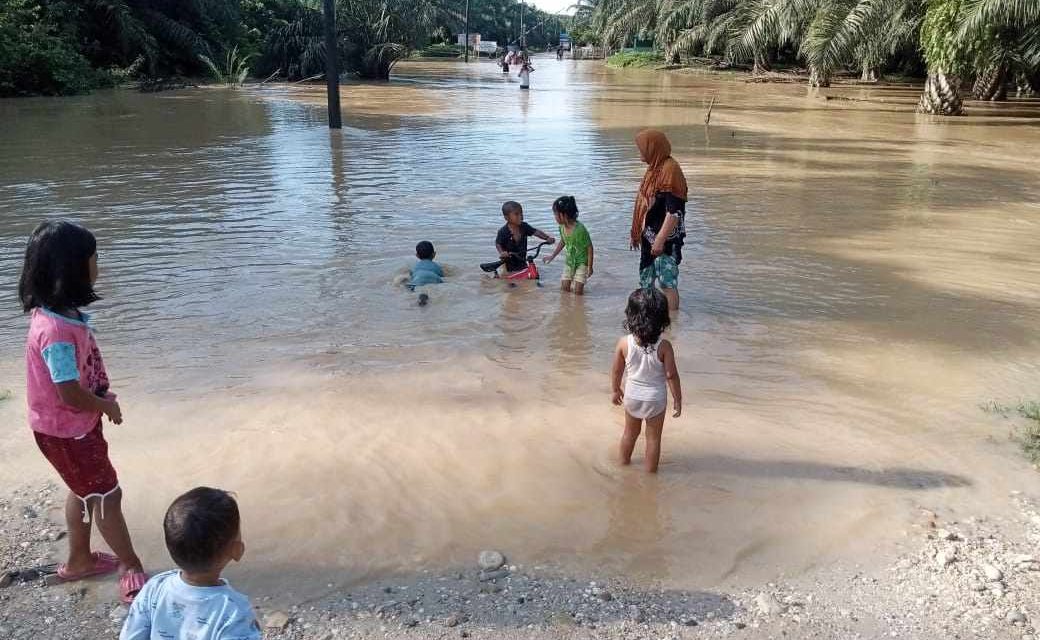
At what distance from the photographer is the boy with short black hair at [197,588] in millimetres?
2182

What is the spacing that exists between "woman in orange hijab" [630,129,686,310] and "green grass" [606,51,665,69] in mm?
54997

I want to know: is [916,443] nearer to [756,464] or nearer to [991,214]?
[756,464]

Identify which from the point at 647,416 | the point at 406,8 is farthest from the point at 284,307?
the point at 406,8

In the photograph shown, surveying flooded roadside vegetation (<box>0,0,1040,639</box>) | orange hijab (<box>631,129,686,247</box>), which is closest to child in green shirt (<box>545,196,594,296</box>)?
flooded roadside vegetation (<box>0,0,1040,639</box>)

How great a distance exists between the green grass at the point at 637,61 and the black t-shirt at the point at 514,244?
53920mm

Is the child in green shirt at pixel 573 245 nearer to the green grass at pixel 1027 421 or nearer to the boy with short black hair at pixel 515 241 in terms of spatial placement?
the boy with short black hair at pixel 515 241

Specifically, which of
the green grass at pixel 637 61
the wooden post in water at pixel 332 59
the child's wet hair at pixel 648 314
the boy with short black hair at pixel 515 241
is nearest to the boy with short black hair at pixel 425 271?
the boy with short black hair at pixel 515 241

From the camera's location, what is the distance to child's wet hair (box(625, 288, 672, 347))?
13.5 feet

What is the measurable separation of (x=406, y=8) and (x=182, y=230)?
3107 cm

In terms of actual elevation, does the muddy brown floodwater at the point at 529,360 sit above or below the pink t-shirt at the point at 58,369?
below

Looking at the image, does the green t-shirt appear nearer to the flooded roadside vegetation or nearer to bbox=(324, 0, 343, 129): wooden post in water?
the flooded roadside vegetation

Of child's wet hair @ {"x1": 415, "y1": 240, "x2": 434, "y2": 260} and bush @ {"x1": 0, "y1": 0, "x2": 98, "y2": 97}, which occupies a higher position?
bush @ {"x1": 0, "y1": 0, "x2": 98, "y2": 97}

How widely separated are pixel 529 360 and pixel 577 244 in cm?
172

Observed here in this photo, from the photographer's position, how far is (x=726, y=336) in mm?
6875
